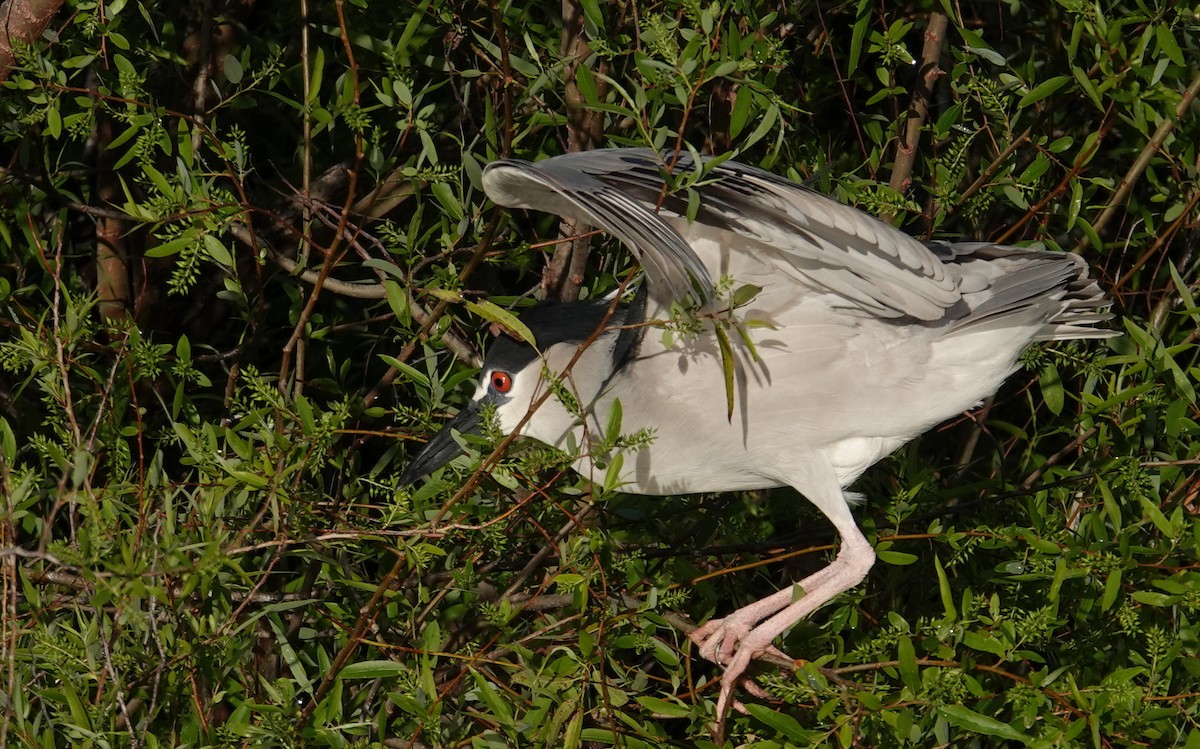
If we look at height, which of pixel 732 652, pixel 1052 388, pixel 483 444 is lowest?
pixel 732 652

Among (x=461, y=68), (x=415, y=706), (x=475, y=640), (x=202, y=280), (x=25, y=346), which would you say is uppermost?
(x=461, y=68)

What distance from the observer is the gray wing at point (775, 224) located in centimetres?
242

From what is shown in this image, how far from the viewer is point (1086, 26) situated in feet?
9.36

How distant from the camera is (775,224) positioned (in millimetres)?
2648

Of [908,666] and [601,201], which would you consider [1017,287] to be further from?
[601,201]

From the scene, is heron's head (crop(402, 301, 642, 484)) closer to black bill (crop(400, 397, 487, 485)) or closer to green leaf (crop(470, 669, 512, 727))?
black bill (crop(400, 397, 487, 485))

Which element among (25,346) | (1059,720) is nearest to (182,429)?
(25,346)

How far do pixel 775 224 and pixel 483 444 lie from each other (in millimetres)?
701

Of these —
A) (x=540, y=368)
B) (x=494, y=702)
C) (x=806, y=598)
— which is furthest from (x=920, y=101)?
(x=494, y=702)

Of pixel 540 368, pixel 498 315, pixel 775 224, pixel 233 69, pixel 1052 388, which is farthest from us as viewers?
pixel 1052 388

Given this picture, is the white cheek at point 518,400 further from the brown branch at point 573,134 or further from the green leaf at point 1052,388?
the green leaf at point 1052,388

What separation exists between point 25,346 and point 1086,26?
216 cm

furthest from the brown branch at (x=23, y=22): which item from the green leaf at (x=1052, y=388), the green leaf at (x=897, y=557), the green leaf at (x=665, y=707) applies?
the green leaf at (x=1052, y=388)

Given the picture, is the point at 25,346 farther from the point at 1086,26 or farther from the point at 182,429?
the point at 1086,26
